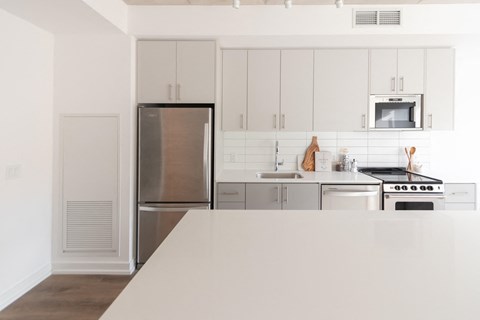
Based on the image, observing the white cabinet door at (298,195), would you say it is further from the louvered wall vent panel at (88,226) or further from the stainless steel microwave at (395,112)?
the louvered wall vent panel at (88,226)

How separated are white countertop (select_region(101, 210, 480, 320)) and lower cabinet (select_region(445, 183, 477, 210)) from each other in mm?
2216

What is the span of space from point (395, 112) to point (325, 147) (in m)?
0.83

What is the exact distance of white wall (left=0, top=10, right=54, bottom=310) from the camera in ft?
9.23

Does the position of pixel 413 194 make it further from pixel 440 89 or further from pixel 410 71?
pixel 410 71

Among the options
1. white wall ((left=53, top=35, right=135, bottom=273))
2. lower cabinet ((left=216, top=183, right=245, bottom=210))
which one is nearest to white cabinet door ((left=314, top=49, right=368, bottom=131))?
lower cabinet ((left=216, top=183, right=245, bottom=210))

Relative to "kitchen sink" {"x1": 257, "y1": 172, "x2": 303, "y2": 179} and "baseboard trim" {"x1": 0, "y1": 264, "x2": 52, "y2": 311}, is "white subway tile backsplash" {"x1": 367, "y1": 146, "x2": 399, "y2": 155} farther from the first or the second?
"baseboard trim" {"x1": 0, "y1": 264, "x2": 52, "y2": 311}

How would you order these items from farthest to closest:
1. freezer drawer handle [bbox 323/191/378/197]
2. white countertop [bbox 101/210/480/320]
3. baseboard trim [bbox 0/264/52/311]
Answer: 1. freezer drawer handle [bbox 323/191/378/197]
2. baseboard trim [bbox 0/264/52/311]
3. white countertop [bbox 101/210/480/320]

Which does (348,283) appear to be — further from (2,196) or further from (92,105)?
(92,105)

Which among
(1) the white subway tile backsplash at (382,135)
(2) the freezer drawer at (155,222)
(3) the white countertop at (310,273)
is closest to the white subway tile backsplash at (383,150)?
(1) the white subway tile backsplash at (382,135)

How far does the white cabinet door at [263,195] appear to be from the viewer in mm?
3510

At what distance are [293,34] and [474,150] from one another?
8.34 ft

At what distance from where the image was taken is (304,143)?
4250mm

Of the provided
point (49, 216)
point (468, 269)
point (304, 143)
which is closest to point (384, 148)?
point (304, 143)

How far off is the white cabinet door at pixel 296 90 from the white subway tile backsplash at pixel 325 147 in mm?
420
